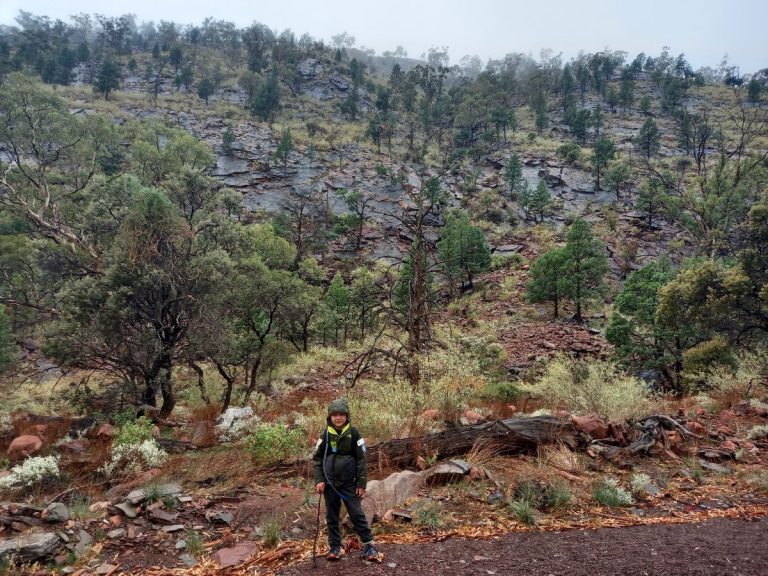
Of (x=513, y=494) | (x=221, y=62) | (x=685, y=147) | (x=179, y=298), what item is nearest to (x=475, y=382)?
(x=513, y=494)

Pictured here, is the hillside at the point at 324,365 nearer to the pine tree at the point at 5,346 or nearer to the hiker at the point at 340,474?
the pine tree at the point at 5,346

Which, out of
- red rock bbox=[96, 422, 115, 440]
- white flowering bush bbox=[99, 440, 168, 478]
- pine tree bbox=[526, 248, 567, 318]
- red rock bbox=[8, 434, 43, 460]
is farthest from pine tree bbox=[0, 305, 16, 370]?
pine tree bbox=[526, 248, 567, 318]

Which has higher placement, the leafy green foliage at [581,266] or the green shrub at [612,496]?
the leafy green foliage at [581,266]

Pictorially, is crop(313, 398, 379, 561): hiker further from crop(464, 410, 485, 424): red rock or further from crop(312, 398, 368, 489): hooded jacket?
crop(464, 410, 485, 424): red rock

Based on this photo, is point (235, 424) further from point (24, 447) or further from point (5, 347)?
point (5, 347)

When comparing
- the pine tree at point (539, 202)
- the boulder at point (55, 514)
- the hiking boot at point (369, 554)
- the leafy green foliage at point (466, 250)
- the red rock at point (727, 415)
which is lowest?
the red rock at point (727, 415)

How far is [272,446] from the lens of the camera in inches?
260

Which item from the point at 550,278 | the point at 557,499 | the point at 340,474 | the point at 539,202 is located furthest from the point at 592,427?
the point at 539,202

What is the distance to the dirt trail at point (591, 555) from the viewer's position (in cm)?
352

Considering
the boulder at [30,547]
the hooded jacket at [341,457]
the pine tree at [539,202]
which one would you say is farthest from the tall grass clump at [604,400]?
the pine tree at [539,202]

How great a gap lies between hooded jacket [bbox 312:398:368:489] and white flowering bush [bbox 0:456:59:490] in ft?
14.1

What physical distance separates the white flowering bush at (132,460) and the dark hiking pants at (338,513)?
3.95 meters

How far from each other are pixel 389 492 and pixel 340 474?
4.10ft

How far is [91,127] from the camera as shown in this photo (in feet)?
85.4
